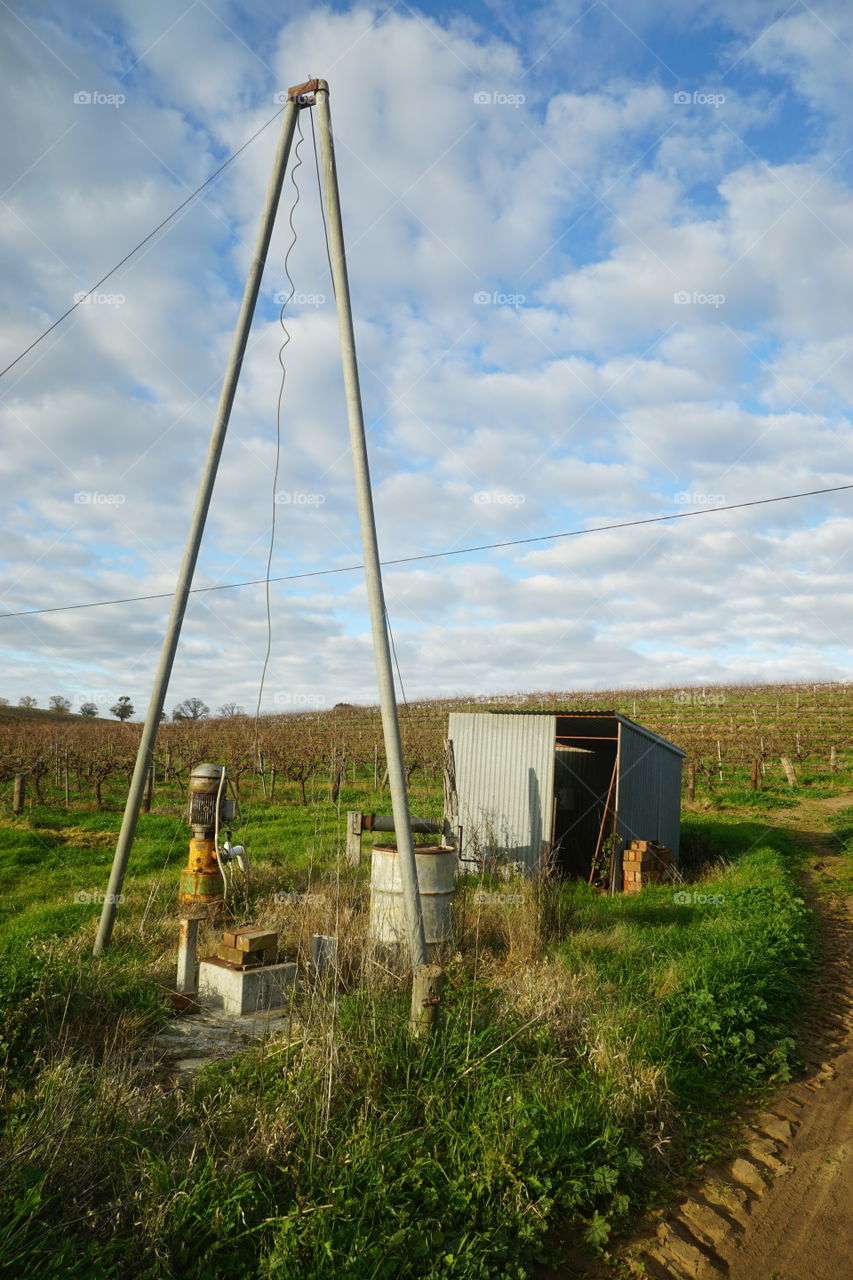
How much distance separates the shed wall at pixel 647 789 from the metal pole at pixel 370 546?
28.4 ft

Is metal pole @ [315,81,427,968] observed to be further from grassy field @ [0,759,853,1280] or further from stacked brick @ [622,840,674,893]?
stacked brick @ [622,840,674,893]

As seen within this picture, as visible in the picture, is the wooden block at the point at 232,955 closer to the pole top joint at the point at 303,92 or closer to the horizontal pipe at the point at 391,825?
the horizontal pipe at the point at 391,825

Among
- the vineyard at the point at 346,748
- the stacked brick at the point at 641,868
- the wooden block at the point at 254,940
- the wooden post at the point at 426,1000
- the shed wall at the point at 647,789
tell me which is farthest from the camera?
the vineyard at the point at 346,748

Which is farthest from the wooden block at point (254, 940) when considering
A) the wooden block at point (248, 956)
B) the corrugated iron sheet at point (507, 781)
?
the corrugated iron sheet at point (507, 781)

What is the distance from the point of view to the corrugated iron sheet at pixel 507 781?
1292 centimetres

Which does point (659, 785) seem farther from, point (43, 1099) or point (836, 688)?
point (836, 688)

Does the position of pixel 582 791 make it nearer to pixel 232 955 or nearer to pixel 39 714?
pixel 232 955

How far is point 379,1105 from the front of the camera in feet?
13.0

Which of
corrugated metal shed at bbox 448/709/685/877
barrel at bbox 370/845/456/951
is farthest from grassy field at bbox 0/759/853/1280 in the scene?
corrugated metal shed at bbox 448/709/685/877

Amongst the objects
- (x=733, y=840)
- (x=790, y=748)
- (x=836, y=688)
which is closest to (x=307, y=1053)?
(x=733, y=840)

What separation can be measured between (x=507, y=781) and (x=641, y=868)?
2606 mm

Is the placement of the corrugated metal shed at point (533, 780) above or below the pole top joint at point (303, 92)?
below

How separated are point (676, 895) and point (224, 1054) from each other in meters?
7.42

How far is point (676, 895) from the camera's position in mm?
10547
